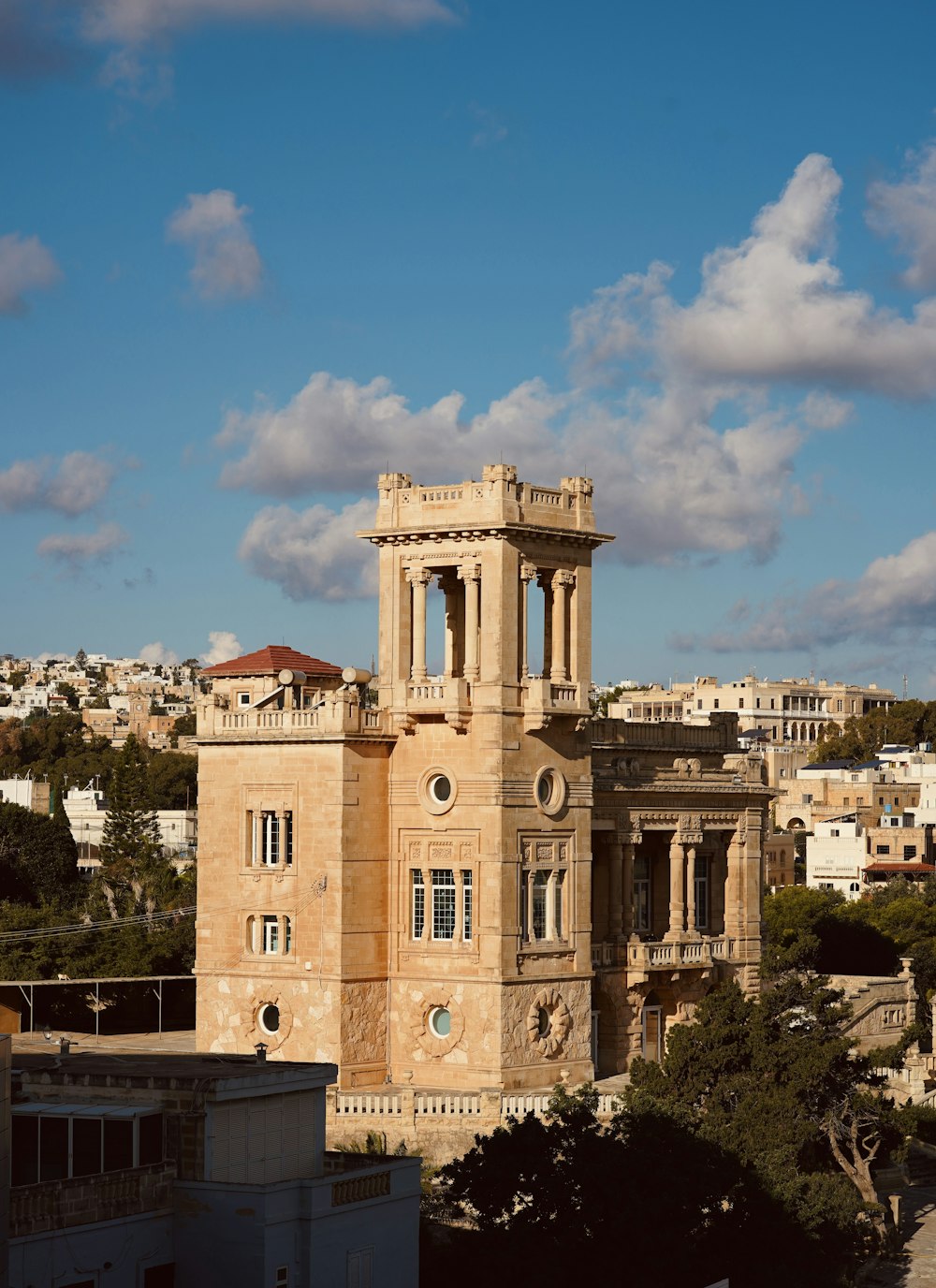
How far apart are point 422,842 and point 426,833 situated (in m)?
0.24

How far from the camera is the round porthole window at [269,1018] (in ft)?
171

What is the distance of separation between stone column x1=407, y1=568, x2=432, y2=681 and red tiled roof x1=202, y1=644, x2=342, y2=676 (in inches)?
287

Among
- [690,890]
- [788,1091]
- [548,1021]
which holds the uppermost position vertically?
[690,890]

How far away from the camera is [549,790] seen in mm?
52969

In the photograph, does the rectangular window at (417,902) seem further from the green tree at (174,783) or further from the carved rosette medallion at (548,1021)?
the green tree at (174,783)

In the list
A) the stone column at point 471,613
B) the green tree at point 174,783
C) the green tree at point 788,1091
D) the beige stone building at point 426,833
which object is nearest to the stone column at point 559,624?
the beige stone building at point 426,833

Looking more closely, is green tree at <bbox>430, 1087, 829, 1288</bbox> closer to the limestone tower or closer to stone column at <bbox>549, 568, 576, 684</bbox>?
the limestone tower

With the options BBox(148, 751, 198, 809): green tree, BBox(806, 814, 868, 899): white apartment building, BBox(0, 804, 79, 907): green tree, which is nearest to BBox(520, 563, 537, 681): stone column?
BBox(0, 804, 79, 907): green tree

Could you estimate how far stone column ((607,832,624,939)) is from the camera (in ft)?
186

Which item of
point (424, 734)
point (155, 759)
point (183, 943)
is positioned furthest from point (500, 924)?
point (155, 759)

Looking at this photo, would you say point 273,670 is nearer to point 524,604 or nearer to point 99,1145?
point 524,604

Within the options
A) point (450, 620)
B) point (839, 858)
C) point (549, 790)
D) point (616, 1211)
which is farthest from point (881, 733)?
point (616, 1211)

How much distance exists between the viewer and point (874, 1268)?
49.2 meters

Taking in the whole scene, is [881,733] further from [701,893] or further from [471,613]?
[471,613]
